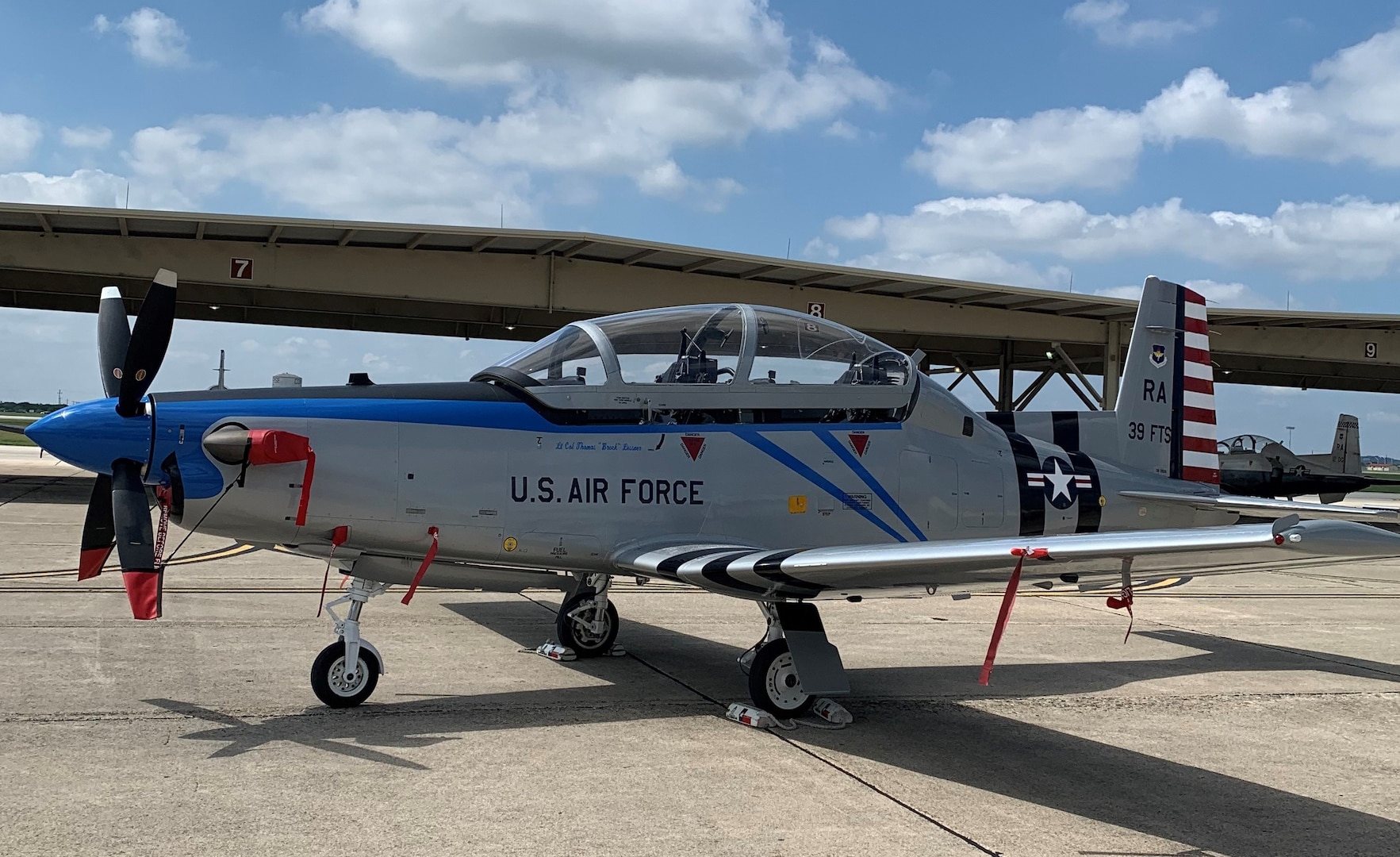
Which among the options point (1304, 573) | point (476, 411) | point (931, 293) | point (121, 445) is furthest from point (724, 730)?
point (931, 293)

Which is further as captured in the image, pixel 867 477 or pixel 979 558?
pixel 867 477

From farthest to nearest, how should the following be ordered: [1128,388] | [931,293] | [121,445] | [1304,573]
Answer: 1. [931,293]
2. [1304,573]
3. [1128,388]
4. [121,445]

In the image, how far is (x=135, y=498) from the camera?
5.92 meters

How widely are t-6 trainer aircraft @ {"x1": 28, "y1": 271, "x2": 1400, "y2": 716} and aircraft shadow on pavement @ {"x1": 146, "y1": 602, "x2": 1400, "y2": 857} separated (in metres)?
0.48

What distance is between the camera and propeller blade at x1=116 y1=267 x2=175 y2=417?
598 cm

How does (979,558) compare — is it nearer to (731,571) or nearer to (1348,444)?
(731,571)

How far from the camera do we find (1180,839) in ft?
15.8

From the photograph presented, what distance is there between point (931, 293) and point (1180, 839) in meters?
23.0

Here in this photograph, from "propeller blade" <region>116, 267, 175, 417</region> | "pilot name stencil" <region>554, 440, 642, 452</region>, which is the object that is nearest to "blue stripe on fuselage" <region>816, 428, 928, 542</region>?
"pilot name stencil" <region>554, 440, 642, 452</region>

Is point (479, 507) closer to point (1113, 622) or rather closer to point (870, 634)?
point (870, 634)

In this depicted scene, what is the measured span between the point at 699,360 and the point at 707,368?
76 mm

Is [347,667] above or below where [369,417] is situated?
below

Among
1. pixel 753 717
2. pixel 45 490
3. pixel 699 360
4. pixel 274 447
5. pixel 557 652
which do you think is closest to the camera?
pixel 274 447

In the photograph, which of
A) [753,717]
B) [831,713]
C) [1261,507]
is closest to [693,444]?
[753,717]
